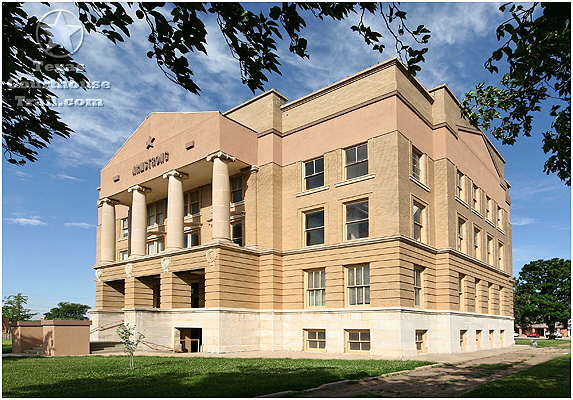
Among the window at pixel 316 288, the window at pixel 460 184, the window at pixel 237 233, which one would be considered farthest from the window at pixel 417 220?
the window at pixel 237 233

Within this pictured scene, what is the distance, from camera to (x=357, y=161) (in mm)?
30922

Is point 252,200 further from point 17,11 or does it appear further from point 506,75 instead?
point 17,11

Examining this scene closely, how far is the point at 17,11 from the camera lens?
9727 millimetres

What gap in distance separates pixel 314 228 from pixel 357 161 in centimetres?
509

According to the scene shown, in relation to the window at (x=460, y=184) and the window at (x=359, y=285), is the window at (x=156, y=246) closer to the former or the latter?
the window at (x=359, y=285)

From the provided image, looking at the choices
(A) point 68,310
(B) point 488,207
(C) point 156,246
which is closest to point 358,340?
(B) point 488,207

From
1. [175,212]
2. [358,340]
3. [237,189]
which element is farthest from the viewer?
[237,189]

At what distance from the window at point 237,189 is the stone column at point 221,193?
3.08 metres

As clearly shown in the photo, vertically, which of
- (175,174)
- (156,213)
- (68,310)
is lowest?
(68,310)

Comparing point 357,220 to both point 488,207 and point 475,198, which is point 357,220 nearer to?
point 475,198

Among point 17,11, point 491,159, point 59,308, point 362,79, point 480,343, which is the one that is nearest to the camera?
point 17,11

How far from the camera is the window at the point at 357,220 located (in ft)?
98.3

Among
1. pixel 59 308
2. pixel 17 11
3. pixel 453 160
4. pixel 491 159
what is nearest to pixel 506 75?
pixel 17 11

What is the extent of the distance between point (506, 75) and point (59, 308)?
142367 millimetres
